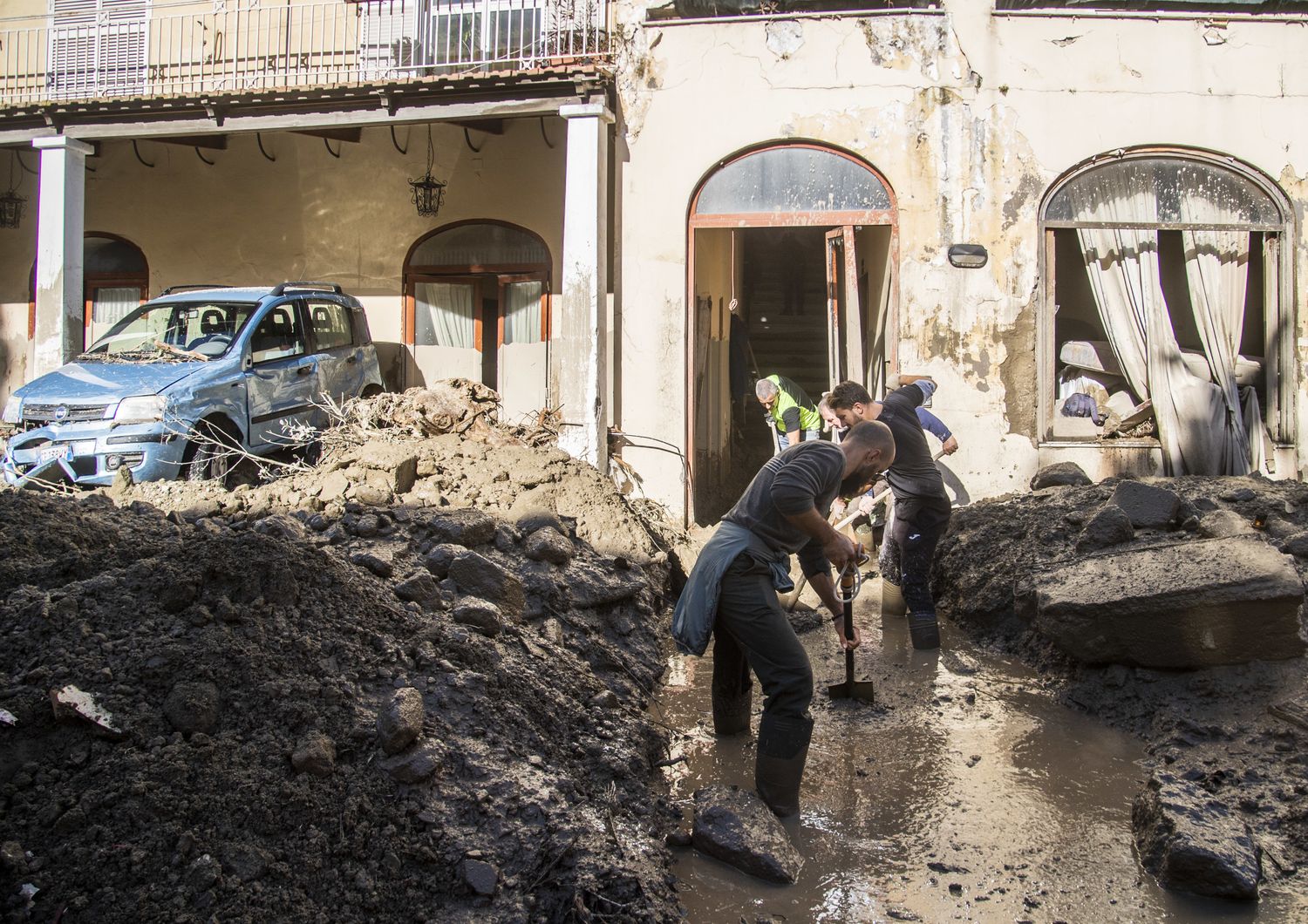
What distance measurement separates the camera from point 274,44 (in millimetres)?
13484

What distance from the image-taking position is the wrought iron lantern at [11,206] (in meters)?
14.3

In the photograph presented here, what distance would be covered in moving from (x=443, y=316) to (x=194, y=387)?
14.8ft

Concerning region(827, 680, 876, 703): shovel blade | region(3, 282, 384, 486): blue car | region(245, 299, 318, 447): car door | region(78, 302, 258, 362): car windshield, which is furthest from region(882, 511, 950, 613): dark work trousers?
region(78, 302, 258, 362): car windshield

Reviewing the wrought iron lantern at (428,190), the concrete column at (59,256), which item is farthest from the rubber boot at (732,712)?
the concrete column at (59,256)

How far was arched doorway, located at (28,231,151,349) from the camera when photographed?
46.3 feet

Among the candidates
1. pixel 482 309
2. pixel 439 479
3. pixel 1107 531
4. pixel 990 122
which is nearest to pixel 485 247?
pixel 482 309

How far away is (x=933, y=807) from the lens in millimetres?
4758

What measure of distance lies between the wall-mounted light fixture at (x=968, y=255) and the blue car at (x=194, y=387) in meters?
6.07

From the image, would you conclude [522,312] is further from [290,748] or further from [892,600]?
[290,748]

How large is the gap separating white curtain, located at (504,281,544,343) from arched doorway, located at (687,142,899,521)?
2.18m

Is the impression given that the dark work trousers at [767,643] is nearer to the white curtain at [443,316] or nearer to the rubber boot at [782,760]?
the rubber boot at [782,760]

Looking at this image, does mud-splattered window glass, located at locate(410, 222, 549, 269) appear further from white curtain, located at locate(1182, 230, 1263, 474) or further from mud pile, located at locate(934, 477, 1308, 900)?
white curtain, located at locate(1182, 230, 1263, 474)

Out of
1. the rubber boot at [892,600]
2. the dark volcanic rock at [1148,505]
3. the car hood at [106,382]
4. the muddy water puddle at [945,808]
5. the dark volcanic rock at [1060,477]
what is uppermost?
the car hood at [106,382]

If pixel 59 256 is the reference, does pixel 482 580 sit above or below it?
below
